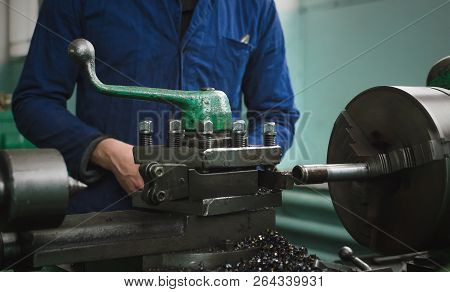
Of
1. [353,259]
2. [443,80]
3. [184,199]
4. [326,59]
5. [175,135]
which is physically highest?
[326,59]

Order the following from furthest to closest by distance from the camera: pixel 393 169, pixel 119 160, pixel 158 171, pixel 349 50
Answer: pixel 349 50 → pixel 119 160 → pixel 393 169 → pixel 158 171

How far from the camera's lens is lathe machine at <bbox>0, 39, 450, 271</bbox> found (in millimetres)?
695

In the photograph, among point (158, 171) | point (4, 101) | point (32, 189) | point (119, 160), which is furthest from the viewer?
point (4, 101)

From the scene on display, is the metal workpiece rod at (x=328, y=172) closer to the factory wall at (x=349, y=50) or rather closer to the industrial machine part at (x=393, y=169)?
the industrial machine part at (x=393, y=169)

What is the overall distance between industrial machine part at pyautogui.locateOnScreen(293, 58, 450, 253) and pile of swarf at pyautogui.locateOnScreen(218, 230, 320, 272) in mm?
114

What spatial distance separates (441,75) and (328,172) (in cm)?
36

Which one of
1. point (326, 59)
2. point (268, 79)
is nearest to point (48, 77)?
point (268, 79)

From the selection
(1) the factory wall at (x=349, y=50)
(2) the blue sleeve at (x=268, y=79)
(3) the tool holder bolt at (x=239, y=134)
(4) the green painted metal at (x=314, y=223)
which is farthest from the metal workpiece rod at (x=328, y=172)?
(4) the green painted metal at (x=314, y=223)

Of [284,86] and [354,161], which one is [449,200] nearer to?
[354,161]

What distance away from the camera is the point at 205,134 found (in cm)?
80

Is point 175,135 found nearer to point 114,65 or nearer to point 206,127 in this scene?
point 206,127

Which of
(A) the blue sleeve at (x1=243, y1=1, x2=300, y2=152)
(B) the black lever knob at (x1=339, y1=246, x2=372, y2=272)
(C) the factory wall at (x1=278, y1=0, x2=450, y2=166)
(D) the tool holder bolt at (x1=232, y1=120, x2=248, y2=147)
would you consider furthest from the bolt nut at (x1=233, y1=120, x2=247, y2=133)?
(C) the factory wall at (x1=278, y1=0, x2=450, y2=166)

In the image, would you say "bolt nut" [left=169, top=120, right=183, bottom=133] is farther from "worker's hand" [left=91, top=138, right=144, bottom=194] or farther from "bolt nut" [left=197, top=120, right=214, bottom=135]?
"worker's hand" [left=91, top=138, right=144, bottom=194]
